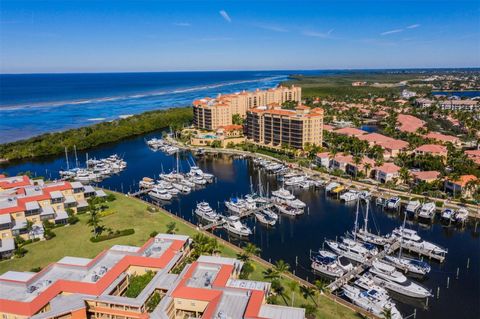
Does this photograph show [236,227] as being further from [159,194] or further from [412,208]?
[412,208]

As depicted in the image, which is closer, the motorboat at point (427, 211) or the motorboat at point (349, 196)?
the motorboat at point (427, 211)

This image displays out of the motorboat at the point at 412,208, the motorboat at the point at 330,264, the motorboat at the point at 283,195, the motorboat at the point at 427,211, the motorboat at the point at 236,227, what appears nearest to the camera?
the motorboat at the point at 330,264

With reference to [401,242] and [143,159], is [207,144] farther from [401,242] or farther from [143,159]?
[401,242]

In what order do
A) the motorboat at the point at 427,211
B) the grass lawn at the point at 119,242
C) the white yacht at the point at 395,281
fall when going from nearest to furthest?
the grass lawn at the point at 119,242 → the white yacht at the point at 395,281 → the motorboat at the point at 427,211

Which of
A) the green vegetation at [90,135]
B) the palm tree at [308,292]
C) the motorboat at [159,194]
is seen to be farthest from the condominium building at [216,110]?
the palm tree at [308,292]

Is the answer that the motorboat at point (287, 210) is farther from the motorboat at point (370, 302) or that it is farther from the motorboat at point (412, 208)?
the motorboat at point (370, 302)

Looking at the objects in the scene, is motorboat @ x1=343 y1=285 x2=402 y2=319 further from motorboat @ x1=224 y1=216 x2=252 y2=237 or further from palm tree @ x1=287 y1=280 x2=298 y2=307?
motorboat @ x1=224 y1=216 x2=252 y2=237

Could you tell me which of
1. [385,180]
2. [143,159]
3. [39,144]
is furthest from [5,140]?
[385,180]
